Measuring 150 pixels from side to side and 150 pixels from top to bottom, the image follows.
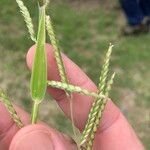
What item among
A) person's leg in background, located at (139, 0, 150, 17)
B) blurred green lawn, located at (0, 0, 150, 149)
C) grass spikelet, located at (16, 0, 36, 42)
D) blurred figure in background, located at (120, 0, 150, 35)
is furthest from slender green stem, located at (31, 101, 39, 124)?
person's leg in background, located at (139, 0, 150, 17)

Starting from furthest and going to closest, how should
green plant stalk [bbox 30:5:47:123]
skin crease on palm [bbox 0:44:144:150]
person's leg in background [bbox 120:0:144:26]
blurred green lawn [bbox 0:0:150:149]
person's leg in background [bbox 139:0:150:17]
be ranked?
person's leg in background [bbox 139:0:150:17] → person's leg in background [bbox 120:0:144:26] → blurred green lawn [bbox 0:0:150:149] → skin crease on palm [bbox 0:44:144:150] → green plant stalk [bbox 30:5:47:123]

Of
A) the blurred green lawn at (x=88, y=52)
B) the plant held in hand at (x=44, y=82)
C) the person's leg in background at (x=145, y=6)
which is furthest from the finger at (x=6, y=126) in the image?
the person's leg in background at (x=145, y=6)

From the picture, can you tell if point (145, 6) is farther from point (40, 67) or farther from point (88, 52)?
point (40, 67)

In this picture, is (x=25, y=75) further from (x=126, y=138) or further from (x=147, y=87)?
(x=126, y=138)

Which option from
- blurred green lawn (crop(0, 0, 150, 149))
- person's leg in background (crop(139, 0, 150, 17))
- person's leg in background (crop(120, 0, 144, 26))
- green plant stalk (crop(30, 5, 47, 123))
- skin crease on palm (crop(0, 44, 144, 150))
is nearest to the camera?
green plant stalk (crop(30, 5, 47, 123))

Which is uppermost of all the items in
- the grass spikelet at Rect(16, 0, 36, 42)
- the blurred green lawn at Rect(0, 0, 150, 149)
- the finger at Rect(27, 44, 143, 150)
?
the grass spikelet at Rect(16, 0, 36, 42)

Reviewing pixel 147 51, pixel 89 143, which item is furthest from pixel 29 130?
pixel 147 51

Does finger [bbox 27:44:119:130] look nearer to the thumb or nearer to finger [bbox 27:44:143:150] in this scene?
finger [bbox 27:44:143:150]

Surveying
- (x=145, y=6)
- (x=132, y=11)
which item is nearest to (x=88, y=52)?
(x=132, y=11)
